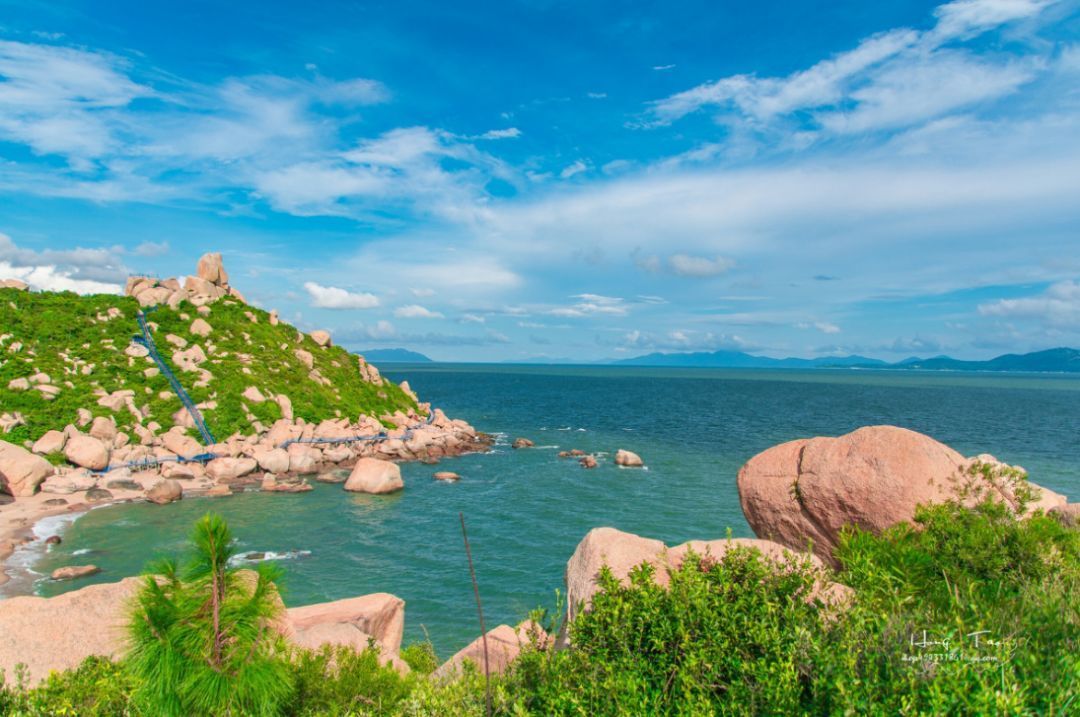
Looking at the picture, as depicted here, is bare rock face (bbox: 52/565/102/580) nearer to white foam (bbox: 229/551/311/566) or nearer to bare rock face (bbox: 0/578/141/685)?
white foam (bbox: 229/551/311/566)

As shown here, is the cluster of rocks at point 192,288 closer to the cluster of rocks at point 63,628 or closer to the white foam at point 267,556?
the white foam at point 267,556

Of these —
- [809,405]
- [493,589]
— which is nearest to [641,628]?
[493,589]

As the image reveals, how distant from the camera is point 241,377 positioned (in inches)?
2185

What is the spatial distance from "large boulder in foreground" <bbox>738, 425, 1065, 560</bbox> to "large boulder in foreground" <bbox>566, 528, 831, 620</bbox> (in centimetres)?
384

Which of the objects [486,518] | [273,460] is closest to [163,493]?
[273,460]

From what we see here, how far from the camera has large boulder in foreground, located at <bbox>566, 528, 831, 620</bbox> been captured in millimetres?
9635

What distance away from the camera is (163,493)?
36.2m

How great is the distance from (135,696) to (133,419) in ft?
160

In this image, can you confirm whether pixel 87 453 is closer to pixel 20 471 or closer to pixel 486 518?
pixel 20 471

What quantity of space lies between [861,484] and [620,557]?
691cm

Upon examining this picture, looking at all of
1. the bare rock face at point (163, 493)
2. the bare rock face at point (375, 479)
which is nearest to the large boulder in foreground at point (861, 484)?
the bare rock face at point (375, 479)

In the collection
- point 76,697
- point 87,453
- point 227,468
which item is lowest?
point 227,468

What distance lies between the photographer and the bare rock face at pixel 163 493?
36.2 m

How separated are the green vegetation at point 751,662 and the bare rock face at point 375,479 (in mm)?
32093
